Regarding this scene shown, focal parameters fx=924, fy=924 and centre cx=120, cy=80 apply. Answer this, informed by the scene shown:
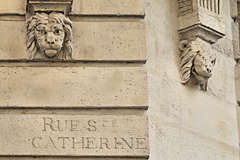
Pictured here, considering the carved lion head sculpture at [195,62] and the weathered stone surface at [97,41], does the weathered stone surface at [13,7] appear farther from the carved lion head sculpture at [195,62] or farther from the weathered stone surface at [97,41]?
the carved lion head sculpture at [195,62]

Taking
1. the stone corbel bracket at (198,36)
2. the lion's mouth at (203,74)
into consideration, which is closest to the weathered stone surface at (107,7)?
the stone corbel bracket at (198,36)

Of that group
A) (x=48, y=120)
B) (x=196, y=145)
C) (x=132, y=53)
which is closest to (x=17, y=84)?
(x=48, y=120)

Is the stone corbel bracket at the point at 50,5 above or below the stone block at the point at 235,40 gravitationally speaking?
above

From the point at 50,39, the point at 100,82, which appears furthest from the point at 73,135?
the point at 50,39

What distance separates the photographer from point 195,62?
9375 millimetres

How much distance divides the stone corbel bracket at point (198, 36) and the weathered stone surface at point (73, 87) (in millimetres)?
795

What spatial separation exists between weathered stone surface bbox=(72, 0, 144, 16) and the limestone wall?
0.33 metres

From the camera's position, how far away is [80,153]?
8438 millimetres

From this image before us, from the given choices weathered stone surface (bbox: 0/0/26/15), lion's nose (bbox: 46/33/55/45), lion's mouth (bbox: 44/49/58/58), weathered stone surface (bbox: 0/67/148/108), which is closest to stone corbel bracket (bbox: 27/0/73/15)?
weathered stone surface (bbox: 0/0/26/15)

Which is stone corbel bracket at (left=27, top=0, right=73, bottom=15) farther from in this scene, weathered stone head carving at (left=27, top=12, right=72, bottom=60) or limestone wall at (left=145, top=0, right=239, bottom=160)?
limestone wall at (left=145, top=0, right=239, bottom=160)

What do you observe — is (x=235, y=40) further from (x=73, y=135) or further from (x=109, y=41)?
(x=73, y=135)

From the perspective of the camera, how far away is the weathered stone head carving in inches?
341

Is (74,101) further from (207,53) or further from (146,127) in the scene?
(207,53)

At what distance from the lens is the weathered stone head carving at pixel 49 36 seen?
28.4ft
